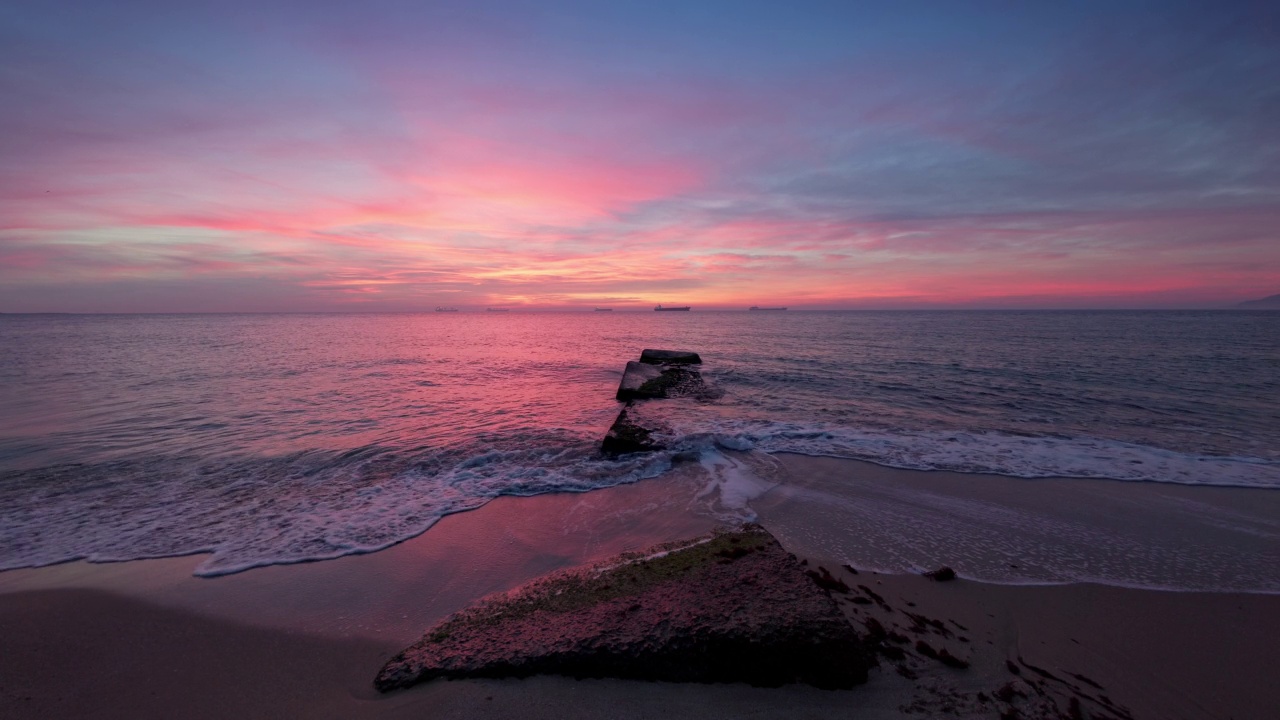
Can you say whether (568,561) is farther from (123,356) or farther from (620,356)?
(123,356)

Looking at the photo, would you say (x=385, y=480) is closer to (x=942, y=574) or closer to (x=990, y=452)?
(x=942, y=574)

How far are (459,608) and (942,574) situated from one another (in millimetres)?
5023

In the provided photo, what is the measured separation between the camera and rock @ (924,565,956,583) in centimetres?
502

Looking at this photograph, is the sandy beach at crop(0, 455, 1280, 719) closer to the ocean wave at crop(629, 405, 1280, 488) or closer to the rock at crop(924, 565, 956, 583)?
the rock at crop(924, 565, 956, 583)

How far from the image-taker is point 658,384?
1681 centimetres

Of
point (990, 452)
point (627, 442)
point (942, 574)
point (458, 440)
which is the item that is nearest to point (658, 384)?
point (627, 442)

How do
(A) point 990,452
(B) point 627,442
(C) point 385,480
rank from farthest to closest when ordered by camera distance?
(A) point 990,452 < (B) point 627,442 < (C) point 385,480

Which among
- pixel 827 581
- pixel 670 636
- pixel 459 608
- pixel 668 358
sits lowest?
pixel 459 608

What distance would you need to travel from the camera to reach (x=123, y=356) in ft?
90.6

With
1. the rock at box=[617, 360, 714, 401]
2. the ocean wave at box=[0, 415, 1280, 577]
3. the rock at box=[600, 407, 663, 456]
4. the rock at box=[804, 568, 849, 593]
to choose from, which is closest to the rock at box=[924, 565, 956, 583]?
the rock at box=[804, 568, 849, 593]

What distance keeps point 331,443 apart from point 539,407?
565cm

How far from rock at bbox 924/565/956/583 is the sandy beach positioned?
0.28 ft

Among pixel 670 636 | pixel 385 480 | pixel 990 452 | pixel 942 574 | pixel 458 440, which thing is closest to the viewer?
pixel 670 636

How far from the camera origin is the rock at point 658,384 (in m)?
16.0
